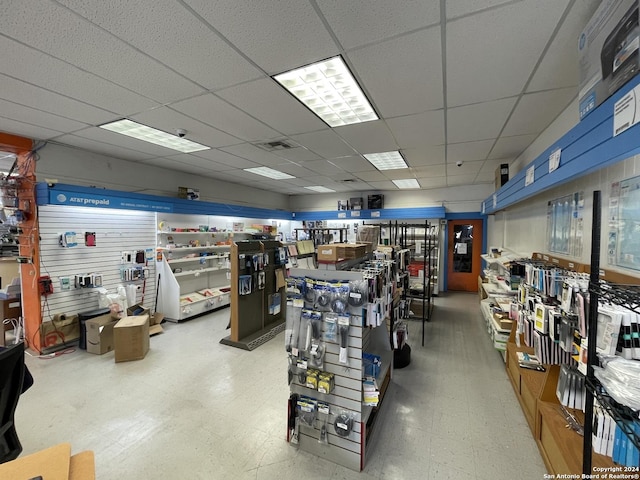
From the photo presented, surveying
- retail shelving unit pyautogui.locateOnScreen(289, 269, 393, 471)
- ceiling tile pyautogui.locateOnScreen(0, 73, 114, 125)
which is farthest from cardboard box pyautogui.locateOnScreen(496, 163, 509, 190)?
ceiling tile pyautogui.locateOnScreen(0, 73, 114, 125)

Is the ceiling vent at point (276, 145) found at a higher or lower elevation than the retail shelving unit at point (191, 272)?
higher

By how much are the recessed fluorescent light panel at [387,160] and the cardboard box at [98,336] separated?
16.0 ft

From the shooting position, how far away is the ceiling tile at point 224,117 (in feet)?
8.71

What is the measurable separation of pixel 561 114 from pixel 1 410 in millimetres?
5243

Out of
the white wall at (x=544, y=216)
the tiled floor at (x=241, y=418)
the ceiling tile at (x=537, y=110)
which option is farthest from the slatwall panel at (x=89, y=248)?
the white wall at (x=544, y=216)

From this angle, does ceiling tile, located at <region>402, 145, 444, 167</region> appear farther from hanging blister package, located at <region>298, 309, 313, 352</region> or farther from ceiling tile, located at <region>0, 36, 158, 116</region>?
ceiling tile, located at <region>0, 36, 158, 116</region>

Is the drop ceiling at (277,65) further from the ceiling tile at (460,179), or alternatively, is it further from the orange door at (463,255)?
the orange door at (463,255)

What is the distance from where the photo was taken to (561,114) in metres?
2.82

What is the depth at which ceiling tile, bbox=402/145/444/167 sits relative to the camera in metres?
4.18

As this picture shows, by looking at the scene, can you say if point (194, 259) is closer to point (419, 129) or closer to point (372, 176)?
point (372, 176)

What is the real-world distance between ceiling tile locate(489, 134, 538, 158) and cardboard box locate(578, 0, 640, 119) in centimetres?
221

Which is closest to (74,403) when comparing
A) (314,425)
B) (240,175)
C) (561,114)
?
(314,425)

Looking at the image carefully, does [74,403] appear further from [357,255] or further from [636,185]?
[636,185]

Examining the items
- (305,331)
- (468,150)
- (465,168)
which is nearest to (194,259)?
(305,331)
